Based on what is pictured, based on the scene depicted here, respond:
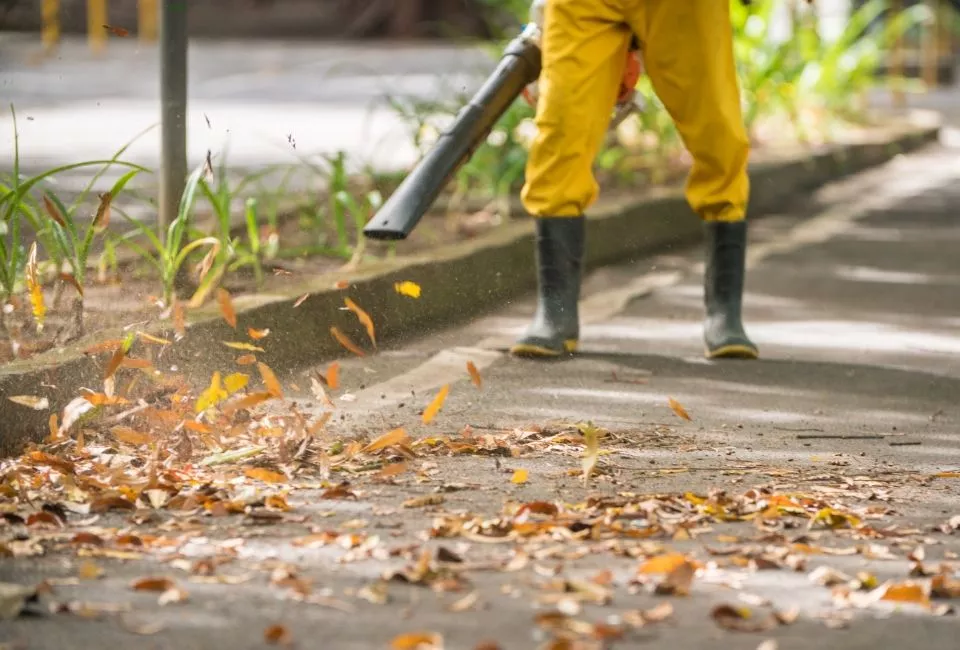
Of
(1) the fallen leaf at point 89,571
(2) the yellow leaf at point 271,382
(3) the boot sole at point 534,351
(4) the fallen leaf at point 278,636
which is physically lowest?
(3) the boot sole at point 534,351

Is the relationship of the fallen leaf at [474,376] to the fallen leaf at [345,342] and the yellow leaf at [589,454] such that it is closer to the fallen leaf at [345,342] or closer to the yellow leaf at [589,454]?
the fallen leaf at [345,342]

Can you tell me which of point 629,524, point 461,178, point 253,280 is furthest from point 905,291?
point 629,524

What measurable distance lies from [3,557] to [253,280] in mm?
2589

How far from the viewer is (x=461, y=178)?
733cm

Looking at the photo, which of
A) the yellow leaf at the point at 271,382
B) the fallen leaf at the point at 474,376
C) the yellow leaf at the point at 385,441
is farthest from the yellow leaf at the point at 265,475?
the fallen leaf at the point at 474,376

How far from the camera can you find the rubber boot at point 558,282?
212 inches

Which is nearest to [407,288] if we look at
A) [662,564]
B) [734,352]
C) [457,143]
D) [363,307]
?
[363,307]

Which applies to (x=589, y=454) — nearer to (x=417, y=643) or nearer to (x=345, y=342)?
(x=345, y=342)

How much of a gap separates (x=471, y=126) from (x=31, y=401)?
68.2 inches

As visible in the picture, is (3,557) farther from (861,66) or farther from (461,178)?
(861,66)

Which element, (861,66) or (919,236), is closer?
(919,236)

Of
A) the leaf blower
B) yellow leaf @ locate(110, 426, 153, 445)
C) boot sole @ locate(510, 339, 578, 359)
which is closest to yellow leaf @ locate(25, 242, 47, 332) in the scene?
yellow leaf @ locate(110, 426, 153, 445)

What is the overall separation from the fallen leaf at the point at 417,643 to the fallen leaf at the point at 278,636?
0.51 feet

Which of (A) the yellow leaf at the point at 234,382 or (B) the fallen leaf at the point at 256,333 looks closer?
(A) the yellow leaf at the point at 234,382
